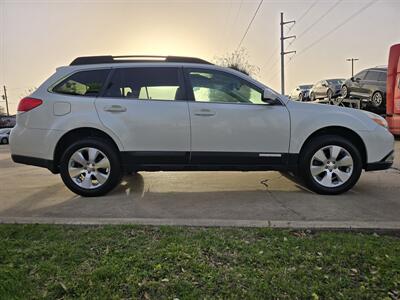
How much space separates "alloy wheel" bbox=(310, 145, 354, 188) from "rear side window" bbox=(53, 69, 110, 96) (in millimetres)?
3026

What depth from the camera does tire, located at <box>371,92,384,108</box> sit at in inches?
519

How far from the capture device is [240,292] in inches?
104

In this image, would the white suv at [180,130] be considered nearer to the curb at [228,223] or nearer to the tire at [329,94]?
the curb at [228,223]

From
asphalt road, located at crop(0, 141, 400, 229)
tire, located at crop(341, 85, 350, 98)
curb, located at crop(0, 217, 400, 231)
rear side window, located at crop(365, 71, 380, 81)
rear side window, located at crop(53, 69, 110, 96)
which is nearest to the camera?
curb, located at crop(0, 217, 400, 231)

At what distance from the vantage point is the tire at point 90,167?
5113mm

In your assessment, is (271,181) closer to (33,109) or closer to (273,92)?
(273,92)

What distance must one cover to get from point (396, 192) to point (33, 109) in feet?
16.5

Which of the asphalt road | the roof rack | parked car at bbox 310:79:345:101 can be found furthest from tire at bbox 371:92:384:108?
the roof rack

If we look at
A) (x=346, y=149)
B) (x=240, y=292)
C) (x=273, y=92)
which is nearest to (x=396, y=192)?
(x=346, y=149)

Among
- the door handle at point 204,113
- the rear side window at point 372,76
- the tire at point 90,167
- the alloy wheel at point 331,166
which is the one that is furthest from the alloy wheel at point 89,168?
the rear side window at point 372,76

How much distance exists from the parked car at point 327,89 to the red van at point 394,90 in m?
6.99

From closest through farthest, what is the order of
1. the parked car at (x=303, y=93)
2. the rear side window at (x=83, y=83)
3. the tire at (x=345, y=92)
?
the rear side window at (x=83, y=83) → the tire at (x=345, y=92) → the parked car at (x=303, y=93)

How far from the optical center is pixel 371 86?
1377 cm

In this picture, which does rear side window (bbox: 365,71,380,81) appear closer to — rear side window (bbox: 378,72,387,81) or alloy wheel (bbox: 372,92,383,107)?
rear side window (bbox: 378,72,387,81)
